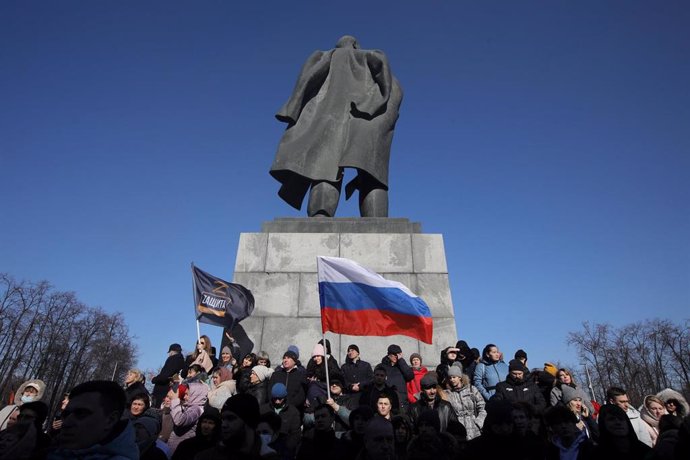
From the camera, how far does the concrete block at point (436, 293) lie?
827cm

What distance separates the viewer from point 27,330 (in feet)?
114

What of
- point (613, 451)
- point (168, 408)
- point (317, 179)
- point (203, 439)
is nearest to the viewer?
point (613, 451)

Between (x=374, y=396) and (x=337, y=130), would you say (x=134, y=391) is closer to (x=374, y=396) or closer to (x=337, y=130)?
(x=374, y=396)

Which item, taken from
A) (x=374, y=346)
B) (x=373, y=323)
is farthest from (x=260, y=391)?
(x=374, y=346)

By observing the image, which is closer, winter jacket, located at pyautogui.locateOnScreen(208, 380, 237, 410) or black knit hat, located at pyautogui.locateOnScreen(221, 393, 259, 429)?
black knit hat, located at pyautogui.locateOnScreen(221, 393, 259, 429)

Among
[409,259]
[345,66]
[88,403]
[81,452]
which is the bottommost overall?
[81,452]

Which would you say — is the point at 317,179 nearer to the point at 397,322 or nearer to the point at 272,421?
the point at 397,322

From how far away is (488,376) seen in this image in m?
6.13

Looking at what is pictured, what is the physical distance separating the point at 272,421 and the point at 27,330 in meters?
38.9

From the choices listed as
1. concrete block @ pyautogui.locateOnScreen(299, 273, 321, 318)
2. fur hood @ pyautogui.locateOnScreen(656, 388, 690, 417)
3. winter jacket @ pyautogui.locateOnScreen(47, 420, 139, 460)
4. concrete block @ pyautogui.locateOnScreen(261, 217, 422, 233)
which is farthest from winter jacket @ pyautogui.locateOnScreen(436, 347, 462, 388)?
winter jacket @ pyautogui.locateOnScreen(47, 420, 139, 460)

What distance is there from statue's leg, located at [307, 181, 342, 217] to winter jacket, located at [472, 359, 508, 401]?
16.4ft

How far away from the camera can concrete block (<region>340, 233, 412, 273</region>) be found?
888cm

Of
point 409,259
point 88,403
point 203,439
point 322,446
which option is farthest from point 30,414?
point 409,259

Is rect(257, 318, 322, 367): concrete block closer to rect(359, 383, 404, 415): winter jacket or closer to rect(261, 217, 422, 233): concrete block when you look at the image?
rect(261, 217, 422, 233): concrete block
